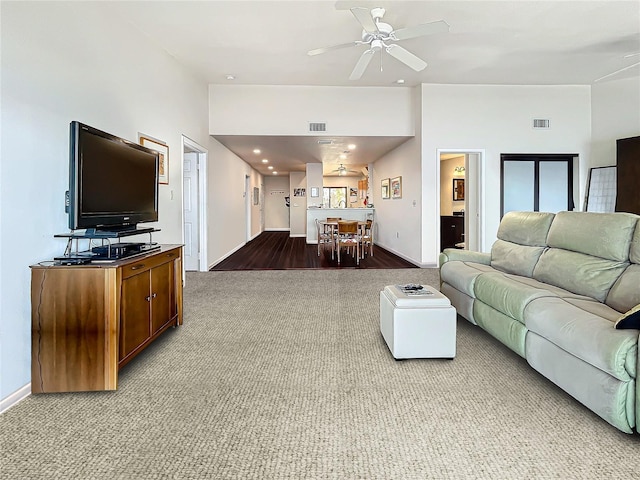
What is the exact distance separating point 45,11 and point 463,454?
11.8ft

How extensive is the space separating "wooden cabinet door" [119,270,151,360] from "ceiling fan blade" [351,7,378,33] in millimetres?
2751

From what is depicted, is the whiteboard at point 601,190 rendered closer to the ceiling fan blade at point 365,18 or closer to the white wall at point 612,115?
the white wall at point 612,115

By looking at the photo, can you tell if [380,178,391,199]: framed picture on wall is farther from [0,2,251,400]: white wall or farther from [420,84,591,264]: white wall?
[0,2,251,400]: white wall

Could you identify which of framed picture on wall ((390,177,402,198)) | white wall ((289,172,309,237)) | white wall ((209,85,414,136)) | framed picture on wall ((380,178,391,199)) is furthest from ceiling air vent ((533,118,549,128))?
white wall ((289,172,309,237))

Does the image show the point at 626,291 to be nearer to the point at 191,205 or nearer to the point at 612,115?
the point at 612,115

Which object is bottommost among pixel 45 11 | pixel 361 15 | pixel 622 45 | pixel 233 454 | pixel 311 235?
pixel 233 454

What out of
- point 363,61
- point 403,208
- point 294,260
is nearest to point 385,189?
point 403,208

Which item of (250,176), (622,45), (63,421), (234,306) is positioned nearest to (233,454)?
(63,421)

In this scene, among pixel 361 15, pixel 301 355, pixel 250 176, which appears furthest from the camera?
pixel 250 176

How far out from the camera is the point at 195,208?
628 centimetres

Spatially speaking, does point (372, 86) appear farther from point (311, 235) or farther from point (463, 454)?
point (463, 454)

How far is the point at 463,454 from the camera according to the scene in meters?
1.65

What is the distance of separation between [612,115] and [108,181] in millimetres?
7620

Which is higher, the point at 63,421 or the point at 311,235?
the point at 311,235
